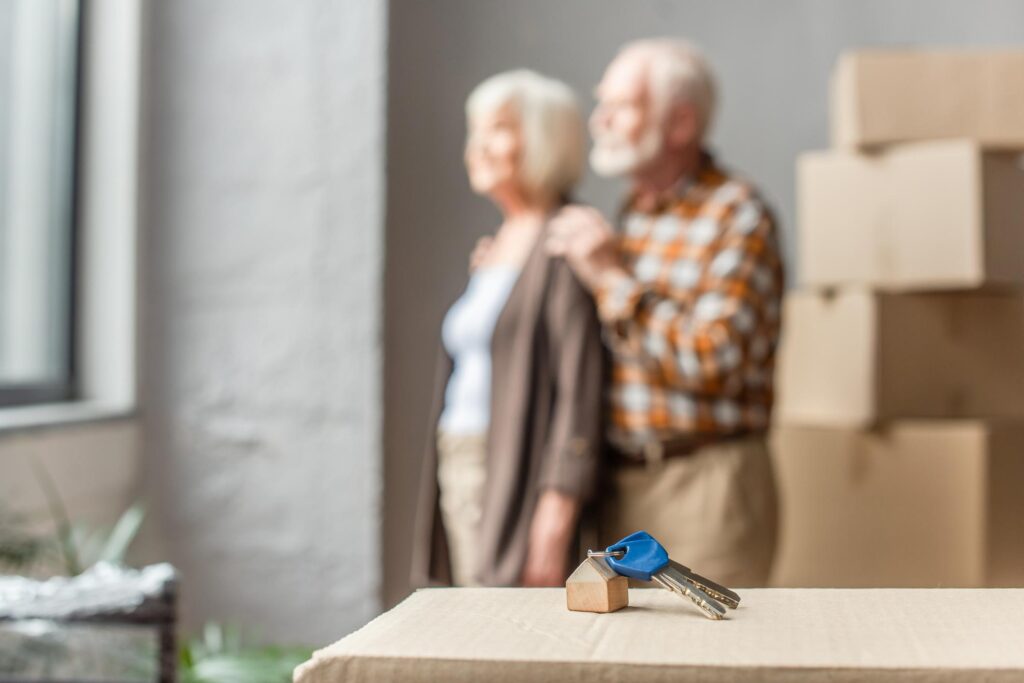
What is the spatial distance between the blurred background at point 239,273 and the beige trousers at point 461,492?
39cm

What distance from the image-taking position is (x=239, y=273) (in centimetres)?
233

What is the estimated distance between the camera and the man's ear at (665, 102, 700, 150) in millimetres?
1802

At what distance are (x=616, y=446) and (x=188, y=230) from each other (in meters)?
0.98

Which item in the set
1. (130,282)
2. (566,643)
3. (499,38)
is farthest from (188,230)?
(566,643)

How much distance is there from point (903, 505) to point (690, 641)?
170 centimetres

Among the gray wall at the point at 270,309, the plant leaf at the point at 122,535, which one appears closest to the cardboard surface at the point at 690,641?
Result: the plant leaf at the point at 122,535

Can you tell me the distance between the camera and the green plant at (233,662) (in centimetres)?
183

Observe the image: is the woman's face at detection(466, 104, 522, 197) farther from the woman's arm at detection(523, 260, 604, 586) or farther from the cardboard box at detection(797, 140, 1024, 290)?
the cardboard box at detection(797, 140, 1024, 290)

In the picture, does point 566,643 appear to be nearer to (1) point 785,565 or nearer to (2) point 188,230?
(1) point 785,565

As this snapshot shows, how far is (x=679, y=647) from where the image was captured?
0.41m

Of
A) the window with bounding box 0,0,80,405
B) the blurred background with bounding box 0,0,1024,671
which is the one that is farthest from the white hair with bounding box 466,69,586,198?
the window with bounding box 0,0,80,405

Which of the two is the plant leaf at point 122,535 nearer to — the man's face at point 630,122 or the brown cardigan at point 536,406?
the brown cardigan at point 536,406

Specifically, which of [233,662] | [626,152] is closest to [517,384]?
[626,152]

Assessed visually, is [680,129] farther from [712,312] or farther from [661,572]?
[661,572]
